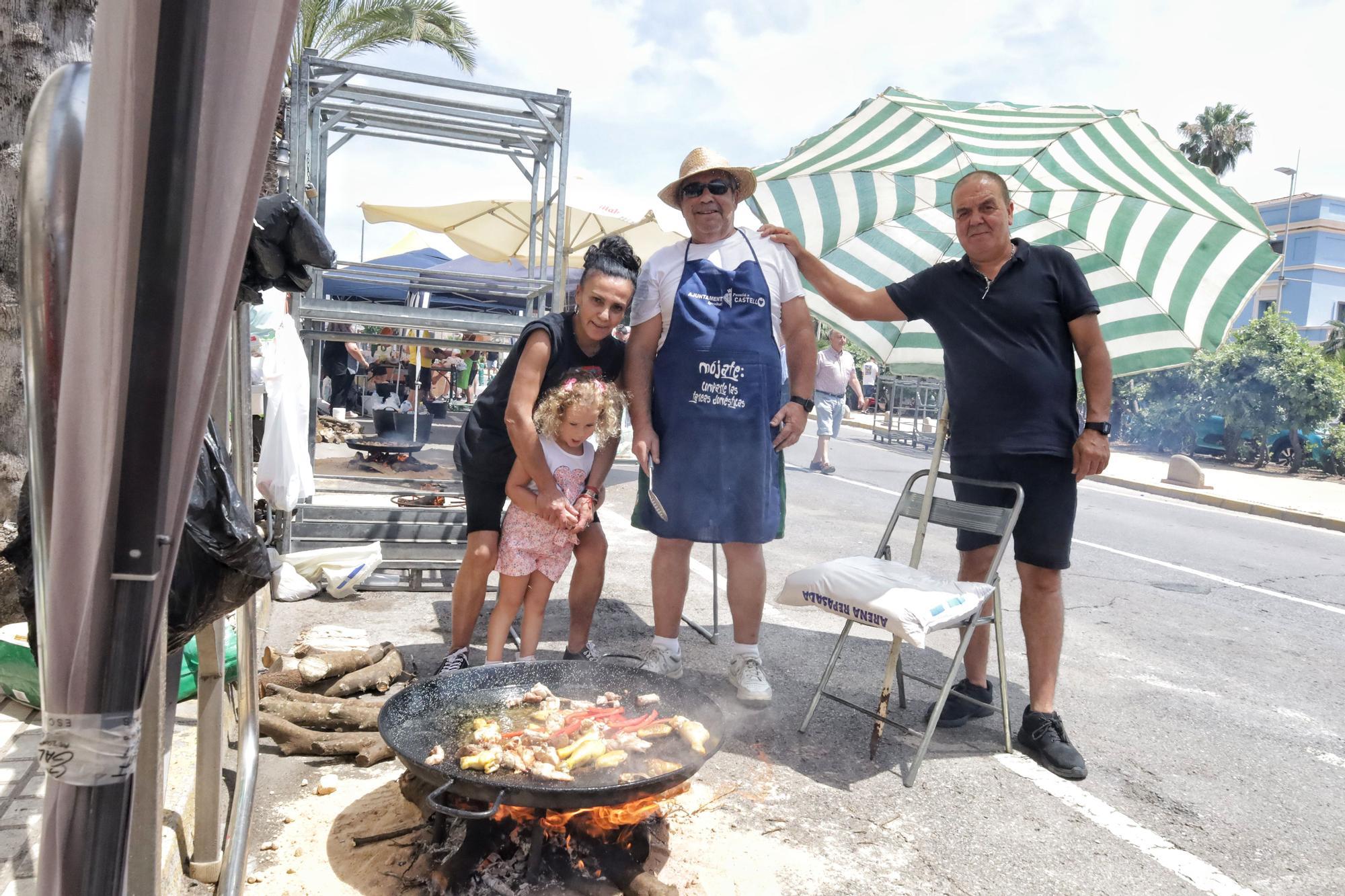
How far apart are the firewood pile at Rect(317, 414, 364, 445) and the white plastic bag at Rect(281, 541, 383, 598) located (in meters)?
7.76

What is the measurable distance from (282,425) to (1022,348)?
3.72m

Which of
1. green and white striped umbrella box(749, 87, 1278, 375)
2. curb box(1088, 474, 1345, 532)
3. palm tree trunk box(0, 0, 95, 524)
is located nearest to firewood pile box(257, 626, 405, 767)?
palm tree trunk box(0, 0, 95, 524)

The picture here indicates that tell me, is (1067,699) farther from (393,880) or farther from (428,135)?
(428,135)

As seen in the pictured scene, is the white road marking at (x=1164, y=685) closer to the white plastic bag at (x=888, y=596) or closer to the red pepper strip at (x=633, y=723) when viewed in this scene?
the white plastic bag at (x=888, y=596)

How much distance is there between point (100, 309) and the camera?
2.62 ft

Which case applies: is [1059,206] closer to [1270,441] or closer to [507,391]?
[507,391]

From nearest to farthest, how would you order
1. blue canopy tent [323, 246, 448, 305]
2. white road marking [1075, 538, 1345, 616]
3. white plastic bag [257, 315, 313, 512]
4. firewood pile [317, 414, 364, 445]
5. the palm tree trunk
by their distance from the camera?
the palm tree trunk, white plastic bag [257, 315, 313, 512], white road marking [1075, 538, 1345, 616], blue canopy tent [323, 246, 448, 305], firewood pile [317, 414, 364, 445]

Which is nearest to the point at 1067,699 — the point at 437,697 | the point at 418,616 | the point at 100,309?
the point at 437,697

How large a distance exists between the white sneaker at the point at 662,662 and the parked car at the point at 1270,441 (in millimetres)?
18233

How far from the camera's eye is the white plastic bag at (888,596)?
3.20 m

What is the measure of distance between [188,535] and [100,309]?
2.57 feet

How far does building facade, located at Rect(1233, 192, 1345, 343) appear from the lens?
39781mm

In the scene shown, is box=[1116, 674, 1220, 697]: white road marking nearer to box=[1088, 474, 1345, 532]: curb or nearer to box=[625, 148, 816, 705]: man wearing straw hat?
box=[625, 148, 816, 705]: man wearing straw hat

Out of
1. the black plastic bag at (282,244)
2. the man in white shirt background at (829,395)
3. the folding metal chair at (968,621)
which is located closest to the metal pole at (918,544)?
the folding metal chair at (968,621)
